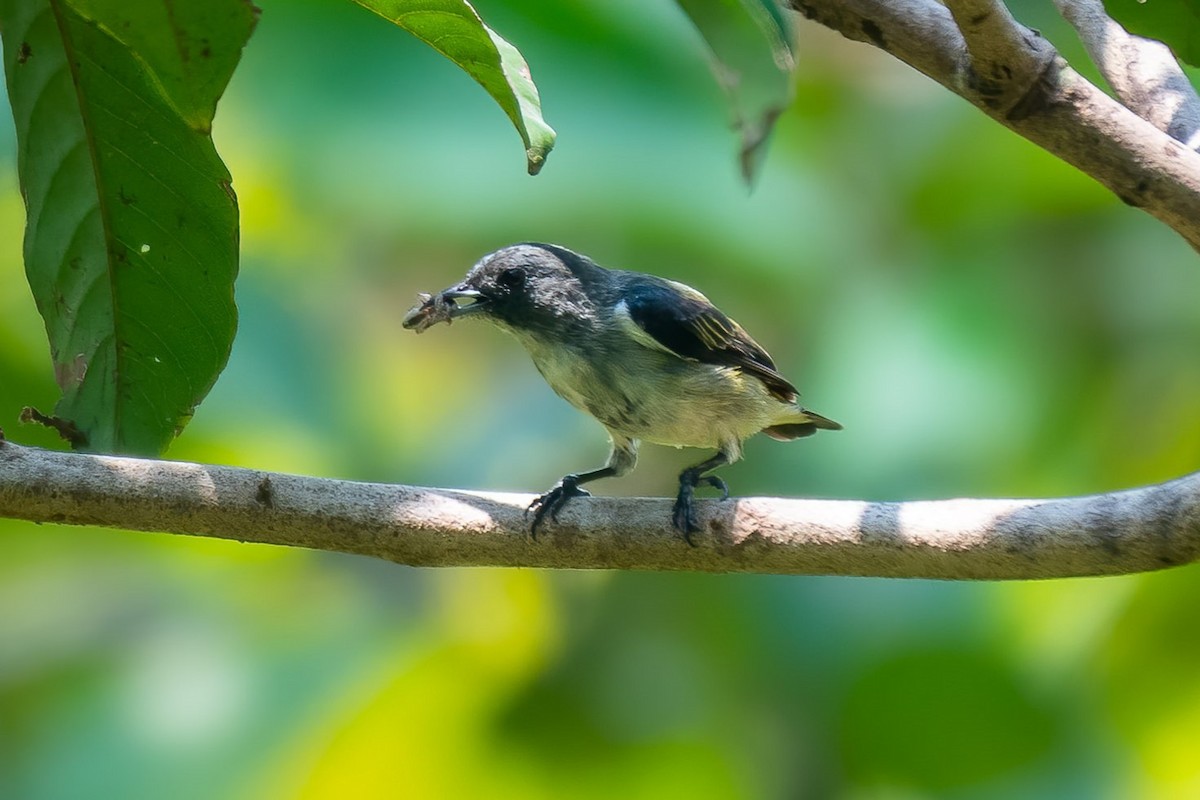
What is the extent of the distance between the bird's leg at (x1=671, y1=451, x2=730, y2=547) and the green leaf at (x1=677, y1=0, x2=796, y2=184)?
62cm

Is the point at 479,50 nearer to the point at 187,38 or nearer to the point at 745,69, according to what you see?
the point at 187,38

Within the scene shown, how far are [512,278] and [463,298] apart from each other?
0.15 m

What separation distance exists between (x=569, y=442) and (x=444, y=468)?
1.87 feet

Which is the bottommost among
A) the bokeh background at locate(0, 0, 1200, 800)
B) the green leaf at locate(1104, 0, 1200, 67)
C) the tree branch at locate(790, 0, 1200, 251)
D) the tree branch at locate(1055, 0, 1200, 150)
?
the bokeh background at locate(0, 0, 1200, 800)

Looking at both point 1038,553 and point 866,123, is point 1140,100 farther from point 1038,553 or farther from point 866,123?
point 866,123

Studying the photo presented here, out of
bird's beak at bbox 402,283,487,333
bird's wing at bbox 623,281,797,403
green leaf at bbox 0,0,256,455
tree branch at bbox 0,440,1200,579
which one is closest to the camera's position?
tree branch at bbox 0,440,1200,579

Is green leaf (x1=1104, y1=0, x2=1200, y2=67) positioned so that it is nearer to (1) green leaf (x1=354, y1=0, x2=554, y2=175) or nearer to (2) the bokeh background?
(1) green leaf (x1=354, y1=0, x2=554, y2=175)

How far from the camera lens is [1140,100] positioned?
2004 mm

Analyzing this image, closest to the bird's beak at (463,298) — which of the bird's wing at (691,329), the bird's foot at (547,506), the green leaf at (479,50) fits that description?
the bird's wing at (691,329)

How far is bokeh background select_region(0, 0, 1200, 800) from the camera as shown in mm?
4520

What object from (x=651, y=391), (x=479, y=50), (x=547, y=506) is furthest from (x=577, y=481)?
(x=479, y=50)

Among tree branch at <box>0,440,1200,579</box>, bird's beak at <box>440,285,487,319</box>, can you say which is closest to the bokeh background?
bird's beak at <box>440,285,487,319</box>

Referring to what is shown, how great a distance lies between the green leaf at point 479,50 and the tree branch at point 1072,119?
17.9 inches

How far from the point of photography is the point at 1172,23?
2049mm
